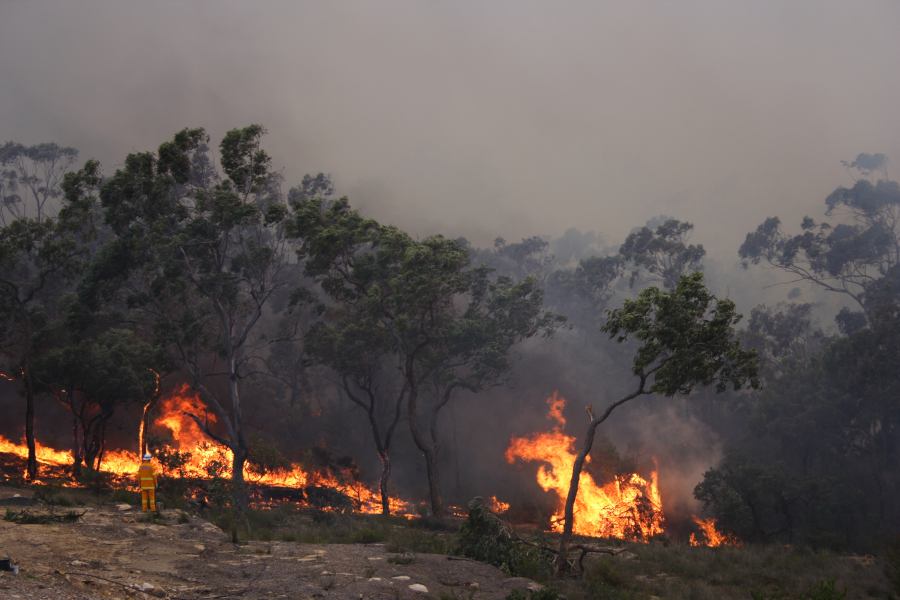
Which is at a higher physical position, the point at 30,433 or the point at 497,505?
the point at 30,433

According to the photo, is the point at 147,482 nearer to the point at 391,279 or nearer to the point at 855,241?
the point at 391,279

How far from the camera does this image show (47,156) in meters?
85.4

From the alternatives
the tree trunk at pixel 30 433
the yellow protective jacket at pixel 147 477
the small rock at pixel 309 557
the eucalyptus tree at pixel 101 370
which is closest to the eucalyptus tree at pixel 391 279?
the eucalyptus tree at pixel 101 370

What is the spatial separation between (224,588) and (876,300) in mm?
55352

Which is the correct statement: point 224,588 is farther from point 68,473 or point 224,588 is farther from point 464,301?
point 464,301

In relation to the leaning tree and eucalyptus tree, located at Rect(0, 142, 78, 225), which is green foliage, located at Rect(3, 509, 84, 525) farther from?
eucalyptus tree, located at Rect(0, 142, 78, 225)

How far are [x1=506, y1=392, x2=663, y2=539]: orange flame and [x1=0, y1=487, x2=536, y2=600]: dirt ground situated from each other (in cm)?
2129

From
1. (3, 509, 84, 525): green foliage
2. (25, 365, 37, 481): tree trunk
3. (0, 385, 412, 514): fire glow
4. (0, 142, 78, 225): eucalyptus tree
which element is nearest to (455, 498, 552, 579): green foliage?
(3, 509, 84, 525): green foliage

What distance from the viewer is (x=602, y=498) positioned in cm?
4559

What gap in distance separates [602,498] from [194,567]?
34402mm

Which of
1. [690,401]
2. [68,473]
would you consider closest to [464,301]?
[690,401]

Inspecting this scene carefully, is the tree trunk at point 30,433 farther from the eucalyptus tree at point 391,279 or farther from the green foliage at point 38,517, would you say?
the green foliage at point 38,517

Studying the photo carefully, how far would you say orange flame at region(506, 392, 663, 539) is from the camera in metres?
42.4

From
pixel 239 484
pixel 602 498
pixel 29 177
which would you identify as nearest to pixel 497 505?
pixel 602 498
